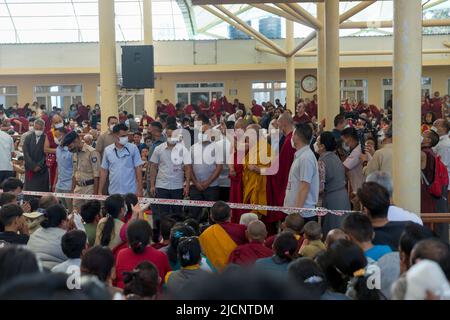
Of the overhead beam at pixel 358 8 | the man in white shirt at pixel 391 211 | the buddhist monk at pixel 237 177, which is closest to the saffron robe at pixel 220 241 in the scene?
the man in white shirt at pixel 391 211

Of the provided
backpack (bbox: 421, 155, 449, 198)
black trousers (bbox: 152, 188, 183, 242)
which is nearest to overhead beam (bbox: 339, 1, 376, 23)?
backpack (bbox: 421, 155, 449, 198)

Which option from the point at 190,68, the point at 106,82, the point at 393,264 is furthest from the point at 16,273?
the point at 190,68

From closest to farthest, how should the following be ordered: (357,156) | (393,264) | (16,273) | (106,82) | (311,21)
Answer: (16,273) < (393,264) < (357,156) < (106,82) < (311,21)

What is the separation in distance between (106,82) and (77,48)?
895 inches

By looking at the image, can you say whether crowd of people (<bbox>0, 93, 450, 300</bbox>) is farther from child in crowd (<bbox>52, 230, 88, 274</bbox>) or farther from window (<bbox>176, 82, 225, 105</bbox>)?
window (<bbox>176, 82, 225, 105</bbox>)

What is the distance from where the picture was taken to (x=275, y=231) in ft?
32.2

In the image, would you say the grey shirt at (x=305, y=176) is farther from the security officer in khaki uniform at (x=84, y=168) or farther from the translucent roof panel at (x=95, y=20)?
the translucent roof panel at (x=95, y=20)

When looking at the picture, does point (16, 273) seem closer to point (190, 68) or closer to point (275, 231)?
point (275, 231)

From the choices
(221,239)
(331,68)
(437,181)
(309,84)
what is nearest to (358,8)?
(331,68)

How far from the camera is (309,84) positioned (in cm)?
3366

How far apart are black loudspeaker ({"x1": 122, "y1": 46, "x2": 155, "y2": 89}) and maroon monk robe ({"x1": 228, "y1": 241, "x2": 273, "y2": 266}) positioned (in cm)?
821

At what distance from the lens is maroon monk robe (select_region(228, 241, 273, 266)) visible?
20.4ft

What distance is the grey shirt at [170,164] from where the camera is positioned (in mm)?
10461

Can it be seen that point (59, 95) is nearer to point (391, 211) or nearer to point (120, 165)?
point (120, 165)
